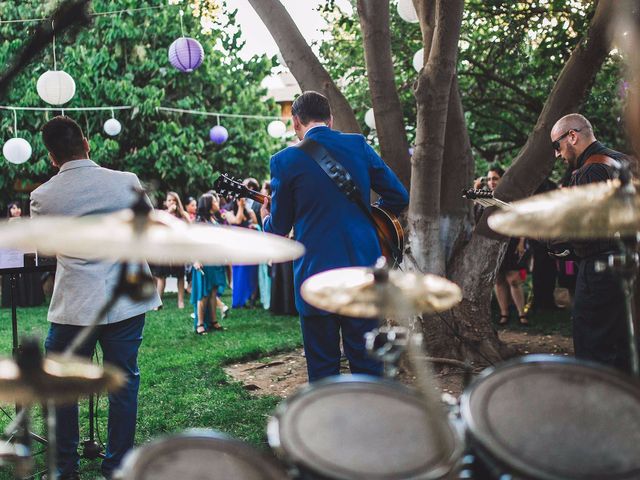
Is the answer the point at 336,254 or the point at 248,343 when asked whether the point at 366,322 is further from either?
the point at 248,343

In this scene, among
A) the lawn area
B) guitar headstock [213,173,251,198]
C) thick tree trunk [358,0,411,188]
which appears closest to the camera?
the lawn area

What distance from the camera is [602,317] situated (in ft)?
15.4

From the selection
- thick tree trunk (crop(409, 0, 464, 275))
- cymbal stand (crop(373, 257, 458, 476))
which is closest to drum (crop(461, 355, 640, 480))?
cymbal stand (crop(373, 257, 458, 476))

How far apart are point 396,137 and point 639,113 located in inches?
80.7

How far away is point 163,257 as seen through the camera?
2.17 m

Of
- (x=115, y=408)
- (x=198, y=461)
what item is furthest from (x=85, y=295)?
(x=198, y=461)

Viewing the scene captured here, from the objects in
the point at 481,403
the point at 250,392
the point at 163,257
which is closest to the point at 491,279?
the point at 250,392

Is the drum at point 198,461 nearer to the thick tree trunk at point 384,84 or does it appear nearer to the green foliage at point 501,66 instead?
the thick tree trunk at point 384,84

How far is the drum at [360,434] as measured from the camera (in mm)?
2031

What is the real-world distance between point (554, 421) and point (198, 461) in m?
1.10

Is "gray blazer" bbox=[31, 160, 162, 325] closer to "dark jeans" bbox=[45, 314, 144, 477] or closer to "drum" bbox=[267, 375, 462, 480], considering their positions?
"dark jeans" bbox=[45, 314, 144, 477]

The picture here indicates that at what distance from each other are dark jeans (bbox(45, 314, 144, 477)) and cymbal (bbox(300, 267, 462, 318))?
174 cm

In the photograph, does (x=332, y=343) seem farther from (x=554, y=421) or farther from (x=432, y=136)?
(x=432, y=136)

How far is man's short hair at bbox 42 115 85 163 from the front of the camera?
381 cm
